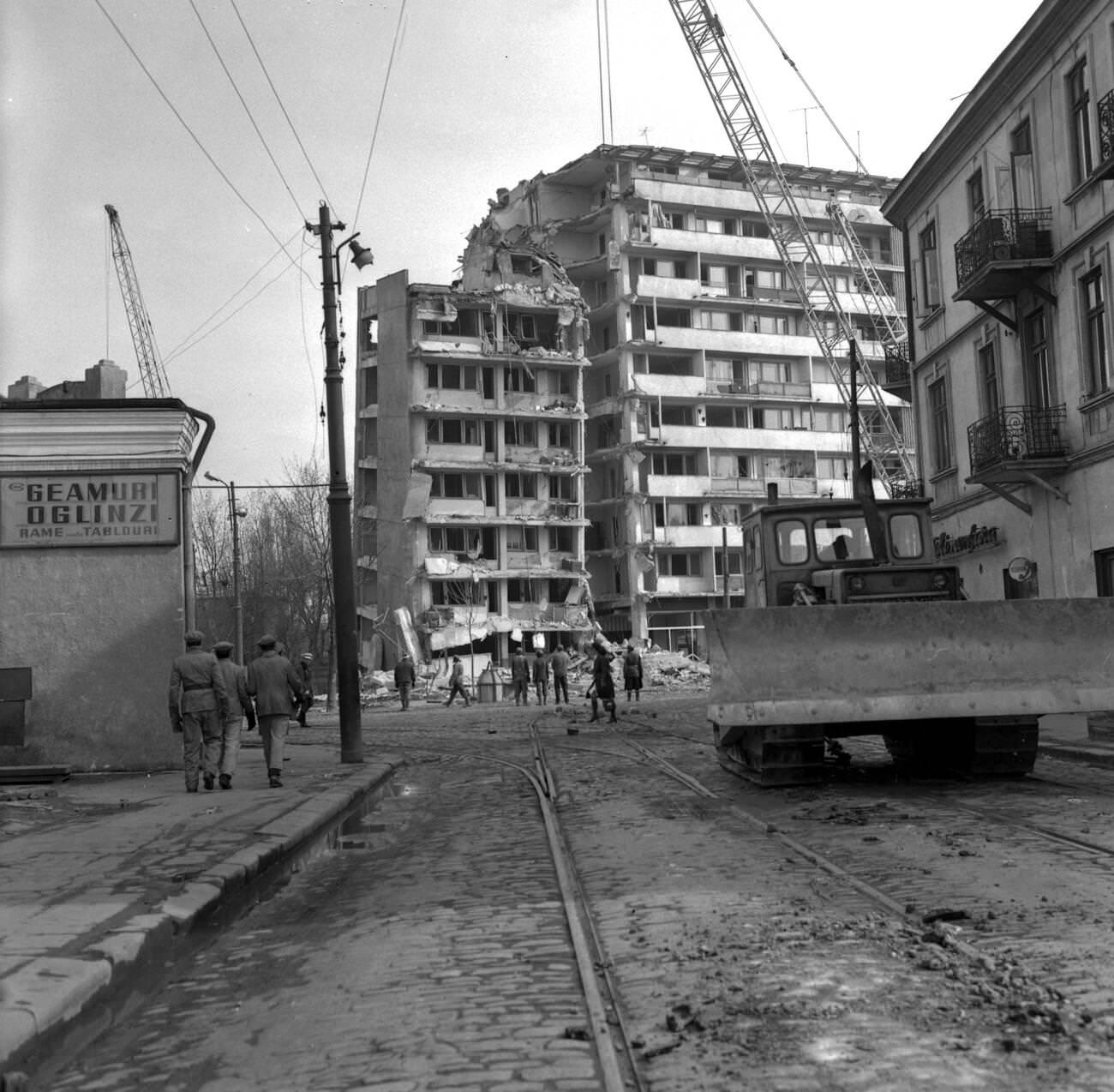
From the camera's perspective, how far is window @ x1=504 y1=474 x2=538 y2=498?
64.1 m

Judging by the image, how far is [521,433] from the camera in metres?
64.4

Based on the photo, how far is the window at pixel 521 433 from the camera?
6425 centimetres

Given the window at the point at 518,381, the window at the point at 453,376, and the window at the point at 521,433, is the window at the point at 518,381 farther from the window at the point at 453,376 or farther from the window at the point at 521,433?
the window at the point at 453,376

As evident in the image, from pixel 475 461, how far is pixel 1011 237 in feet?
131

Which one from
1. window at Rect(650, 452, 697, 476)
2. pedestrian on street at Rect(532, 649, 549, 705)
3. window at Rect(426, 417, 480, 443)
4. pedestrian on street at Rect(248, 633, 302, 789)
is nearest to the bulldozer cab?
pedestrian on street at Rect(248, 633, 302, 789)

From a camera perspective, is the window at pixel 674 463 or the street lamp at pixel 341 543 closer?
the street lamp at pixel 341 543

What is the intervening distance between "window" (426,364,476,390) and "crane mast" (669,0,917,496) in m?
15.9

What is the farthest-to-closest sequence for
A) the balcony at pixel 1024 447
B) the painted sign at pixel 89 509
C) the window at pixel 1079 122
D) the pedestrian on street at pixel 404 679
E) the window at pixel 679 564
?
the window at pixel 679 564 → the pedestrian on street at pixel 404 679 → the balcony at pixel 1024 447 → the window at pixel 1079 122 → the painted sign at pixel 89 509

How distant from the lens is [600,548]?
70.2 m

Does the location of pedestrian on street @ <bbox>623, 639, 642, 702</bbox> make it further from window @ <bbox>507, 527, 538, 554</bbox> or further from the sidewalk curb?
window @ <bbox>507, 527, 538, 554</bbox>

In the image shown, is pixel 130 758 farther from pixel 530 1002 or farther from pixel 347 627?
pixel 530 1002

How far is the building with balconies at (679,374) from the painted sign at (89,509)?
50544 millimetres

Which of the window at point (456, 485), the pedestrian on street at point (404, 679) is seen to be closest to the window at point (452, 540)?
the window at point (456, 485)

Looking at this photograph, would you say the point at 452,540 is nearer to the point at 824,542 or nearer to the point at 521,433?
the point at 521,433
